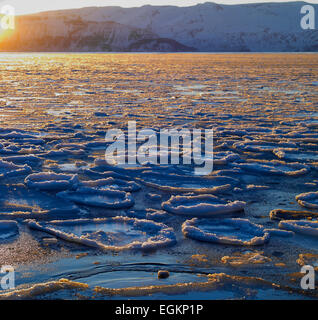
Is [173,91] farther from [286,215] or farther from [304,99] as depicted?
[286,215]

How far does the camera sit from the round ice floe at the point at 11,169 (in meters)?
4.46

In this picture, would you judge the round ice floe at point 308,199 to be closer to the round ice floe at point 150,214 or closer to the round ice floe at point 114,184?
the round ice floe at point 150,214

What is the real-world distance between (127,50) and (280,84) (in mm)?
85955

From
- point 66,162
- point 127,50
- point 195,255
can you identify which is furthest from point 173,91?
point 127,50

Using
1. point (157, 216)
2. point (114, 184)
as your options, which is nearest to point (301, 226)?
point (157, 216)

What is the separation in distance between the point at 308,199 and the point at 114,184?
5.96 ft

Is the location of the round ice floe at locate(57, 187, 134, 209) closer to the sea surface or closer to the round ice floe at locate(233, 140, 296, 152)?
the sea surface

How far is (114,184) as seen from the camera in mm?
4242

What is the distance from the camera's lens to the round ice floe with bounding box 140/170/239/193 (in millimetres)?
4098

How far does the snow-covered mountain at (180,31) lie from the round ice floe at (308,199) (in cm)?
9281

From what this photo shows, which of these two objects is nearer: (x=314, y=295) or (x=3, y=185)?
(x=314, y=295)

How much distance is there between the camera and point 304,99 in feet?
36.3

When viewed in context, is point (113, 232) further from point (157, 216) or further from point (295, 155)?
point (295, 155)

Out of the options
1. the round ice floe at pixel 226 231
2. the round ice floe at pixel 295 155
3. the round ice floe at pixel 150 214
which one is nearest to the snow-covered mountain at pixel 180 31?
the round ice floe at pixel 295 155
